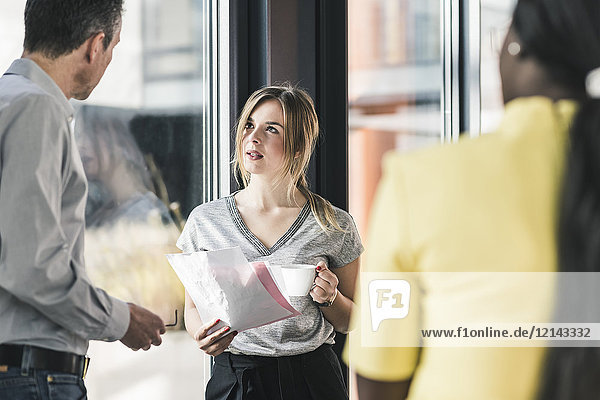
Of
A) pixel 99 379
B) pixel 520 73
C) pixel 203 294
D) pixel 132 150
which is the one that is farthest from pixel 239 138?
pixel 520 73

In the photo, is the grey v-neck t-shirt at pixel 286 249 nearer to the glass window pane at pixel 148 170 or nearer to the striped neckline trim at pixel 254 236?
the striped neckline trim at pixel 254 236

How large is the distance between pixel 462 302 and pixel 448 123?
970 millimetres

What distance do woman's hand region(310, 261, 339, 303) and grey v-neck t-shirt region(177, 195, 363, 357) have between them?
5 cm

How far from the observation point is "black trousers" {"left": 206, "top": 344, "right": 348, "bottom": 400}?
1554 mm

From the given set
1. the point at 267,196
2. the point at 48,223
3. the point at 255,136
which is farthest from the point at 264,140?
the point at 48,223

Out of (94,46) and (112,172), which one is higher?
(94,46)

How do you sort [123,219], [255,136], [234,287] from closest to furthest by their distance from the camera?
[234,287], [255,136], [123,219]

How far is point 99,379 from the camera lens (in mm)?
1780

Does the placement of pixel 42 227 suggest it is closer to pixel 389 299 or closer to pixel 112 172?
pixel 389 299

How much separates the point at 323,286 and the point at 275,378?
0.25m

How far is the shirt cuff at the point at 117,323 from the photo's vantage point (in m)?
1.14

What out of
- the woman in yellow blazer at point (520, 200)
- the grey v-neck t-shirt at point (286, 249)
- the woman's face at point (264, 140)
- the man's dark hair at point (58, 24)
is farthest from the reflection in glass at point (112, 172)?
the woman in yellow blazer at point (520, 200)

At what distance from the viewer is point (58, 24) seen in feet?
3.81

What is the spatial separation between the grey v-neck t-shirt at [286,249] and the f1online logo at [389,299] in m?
0.62
